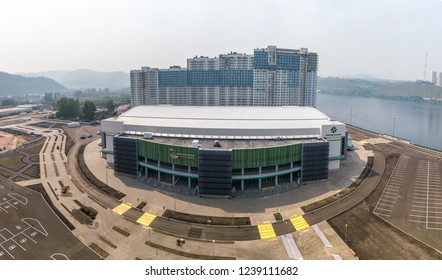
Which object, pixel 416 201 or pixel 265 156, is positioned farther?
pixel 265 156

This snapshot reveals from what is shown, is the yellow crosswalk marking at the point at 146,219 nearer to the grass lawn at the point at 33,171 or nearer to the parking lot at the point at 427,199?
the grass lawn at the point at 33,171

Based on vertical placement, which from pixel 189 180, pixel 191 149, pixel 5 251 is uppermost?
pixel 191 149

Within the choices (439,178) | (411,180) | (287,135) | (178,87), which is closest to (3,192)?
(287,135)

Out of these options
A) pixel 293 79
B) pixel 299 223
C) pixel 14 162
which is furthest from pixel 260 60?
pixel 14 162

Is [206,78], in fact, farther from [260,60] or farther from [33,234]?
[33,234]

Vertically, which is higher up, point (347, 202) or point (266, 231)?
point (347, 202)

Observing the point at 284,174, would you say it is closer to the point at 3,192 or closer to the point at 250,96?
the point at 3,192
